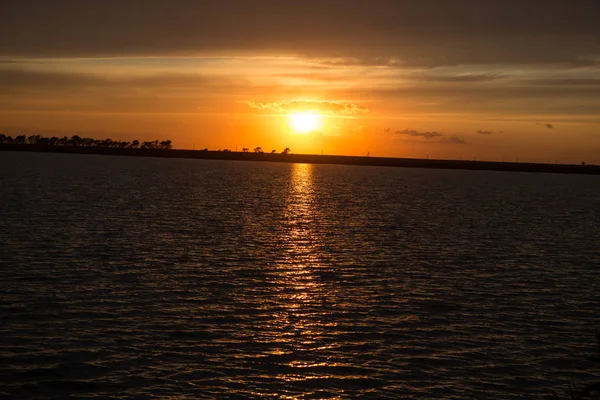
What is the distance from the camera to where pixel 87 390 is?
23031 millimetres

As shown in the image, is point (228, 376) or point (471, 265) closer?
point (228, 376)

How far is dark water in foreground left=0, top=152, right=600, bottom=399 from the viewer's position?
2461 centimetres

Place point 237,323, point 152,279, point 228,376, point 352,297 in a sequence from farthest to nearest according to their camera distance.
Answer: point 152,279 → point 352,297 → point 237,323 → point 228,376

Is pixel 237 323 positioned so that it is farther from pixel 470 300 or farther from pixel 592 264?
pixel 592 264

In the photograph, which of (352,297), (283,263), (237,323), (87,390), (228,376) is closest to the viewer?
(87,390)

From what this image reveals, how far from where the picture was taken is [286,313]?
112ft

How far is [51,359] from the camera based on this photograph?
25578 mm

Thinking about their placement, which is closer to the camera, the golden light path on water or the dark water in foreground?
the dark water in foreground

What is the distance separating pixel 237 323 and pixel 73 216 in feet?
158

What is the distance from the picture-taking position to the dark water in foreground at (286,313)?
24.6 metres

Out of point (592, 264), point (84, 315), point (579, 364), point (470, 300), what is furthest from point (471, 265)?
point (84, 315)

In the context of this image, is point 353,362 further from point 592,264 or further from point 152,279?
point 592,264

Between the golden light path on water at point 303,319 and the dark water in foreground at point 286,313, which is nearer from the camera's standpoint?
the dark water in foreground at point 286,313

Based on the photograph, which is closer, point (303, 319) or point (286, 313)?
point (303, 319)
